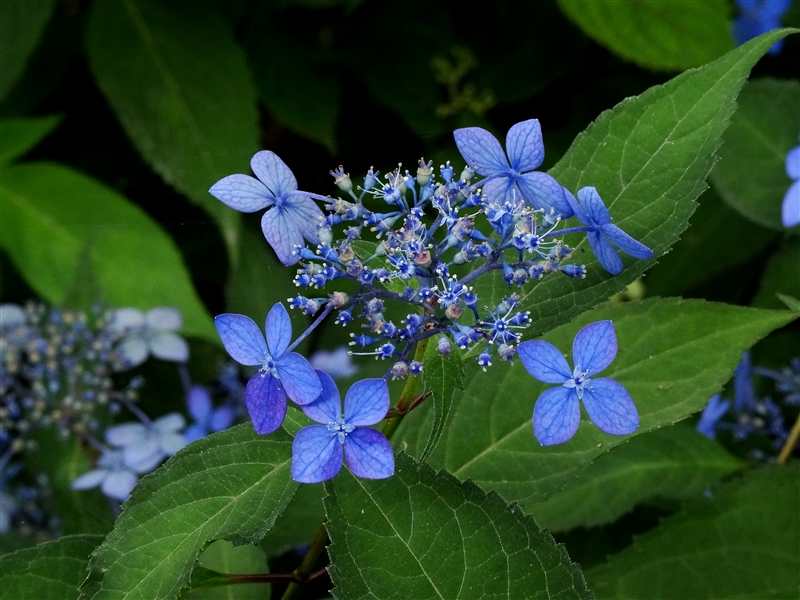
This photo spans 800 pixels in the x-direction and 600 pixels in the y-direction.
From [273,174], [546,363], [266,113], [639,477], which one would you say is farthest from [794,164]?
[266,113]

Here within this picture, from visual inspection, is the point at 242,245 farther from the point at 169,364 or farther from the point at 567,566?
the point at 567,566

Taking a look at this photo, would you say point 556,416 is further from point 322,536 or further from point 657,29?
point 657,29

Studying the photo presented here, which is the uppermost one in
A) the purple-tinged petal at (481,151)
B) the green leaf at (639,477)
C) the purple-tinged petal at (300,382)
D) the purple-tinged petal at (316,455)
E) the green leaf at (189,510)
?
the purple-tinged petal at (481,151)

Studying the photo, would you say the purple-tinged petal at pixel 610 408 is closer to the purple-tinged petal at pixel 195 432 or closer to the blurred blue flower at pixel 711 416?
the blurred blue flower at pixel 711 416

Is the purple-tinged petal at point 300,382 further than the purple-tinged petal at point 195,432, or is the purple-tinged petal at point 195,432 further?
the purple-tinged petal at point 195,432

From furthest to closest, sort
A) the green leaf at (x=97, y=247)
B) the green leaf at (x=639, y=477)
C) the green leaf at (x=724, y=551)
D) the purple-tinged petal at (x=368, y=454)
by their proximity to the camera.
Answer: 1. the green leaf at (x=97, y=247)
2. the green leaf at (x=639, y=477)
3. the green leaf at (x=724, y=551)
4. the purple-tinged petal at (x=368, y=454)

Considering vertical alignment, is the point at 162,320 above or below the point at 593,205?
below

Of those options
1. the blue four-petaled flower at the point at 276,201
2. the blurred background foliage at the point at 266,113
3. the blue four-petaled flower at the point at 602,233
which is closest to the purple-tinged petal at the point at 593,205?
the blue four-petaled flower at the point at 602,233
